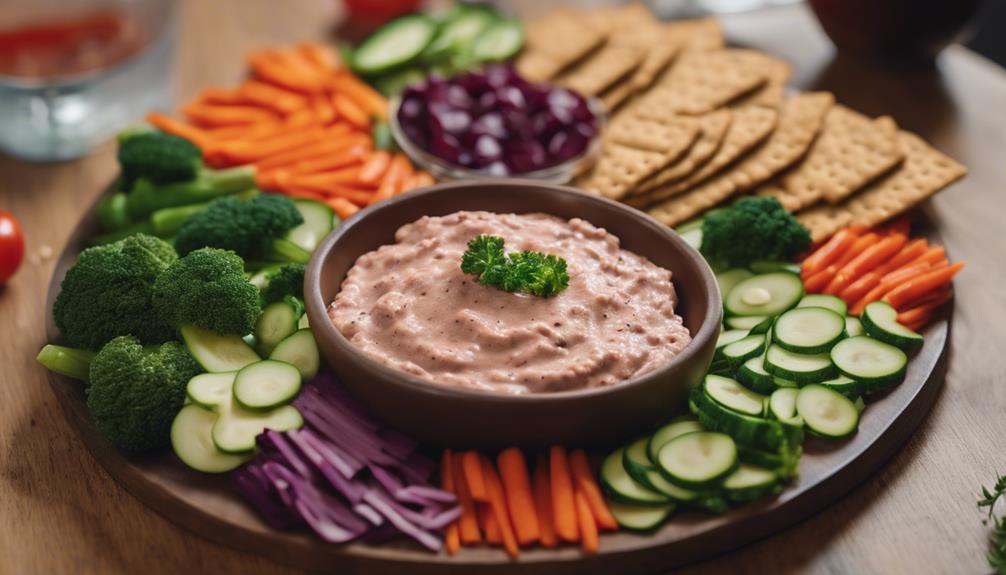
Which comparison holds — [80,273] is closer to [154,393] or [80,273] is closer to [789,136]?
[154,393]

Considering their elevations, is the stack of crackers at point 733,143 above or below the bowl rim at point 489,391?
below

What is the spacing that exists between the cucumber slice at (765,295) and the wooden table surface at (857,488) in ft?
2.24

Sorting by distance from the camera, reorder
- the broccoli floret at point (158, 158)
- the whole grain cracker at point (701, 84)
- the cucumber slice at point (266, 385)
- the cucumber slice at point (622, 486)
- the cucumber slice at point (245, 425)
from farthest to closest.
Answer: the whole grain cracker at point (701, 84)
the broccoli floret at point (158, 158)
the cucumber slice at point (266, 385)
the cucumber slice at point (245, 425)
the cucumber slice at point (622, 486)

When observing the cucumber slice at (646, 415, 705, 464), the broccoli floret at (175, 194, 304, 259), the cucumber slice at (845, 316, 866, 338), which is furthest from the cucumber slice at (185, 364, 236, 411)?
the cucumber slice at (845, 316, 866, 338)

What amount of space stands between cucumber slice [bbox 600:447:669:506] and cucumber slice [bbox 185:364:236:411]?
131 centimetres

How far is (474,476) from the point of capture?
11.3ft

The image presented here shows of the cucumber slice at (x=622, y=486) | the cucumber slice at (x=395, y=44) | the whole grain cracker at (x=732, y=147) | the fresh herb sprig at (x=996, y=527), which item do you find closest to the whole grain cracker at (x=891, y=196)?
the whole grain cracker at (x=732, y=147)

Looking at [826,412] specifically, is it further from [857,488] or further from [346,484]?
[346,484]

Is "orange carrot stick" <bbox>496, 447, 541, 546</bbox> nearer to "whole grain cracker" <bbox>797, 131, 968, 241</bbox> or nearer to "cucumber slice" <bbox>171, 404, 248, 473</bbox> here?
"cucumber slice" <bbox>171, 404, 248, 473</bbox>

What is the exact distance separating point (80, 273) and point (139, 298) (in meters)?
0.28

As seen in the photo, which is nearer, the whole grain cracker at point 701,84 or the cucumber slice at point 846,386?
the cucumber slice at point 846,386

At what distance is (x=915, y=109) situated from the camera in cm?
614

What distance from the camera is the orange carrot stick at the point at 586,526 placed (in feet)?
10.7

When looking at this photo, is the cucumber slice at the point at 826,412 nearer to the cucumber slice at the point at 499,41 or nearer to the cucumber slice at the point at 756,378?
the cucumber slice at the point at 756,378
